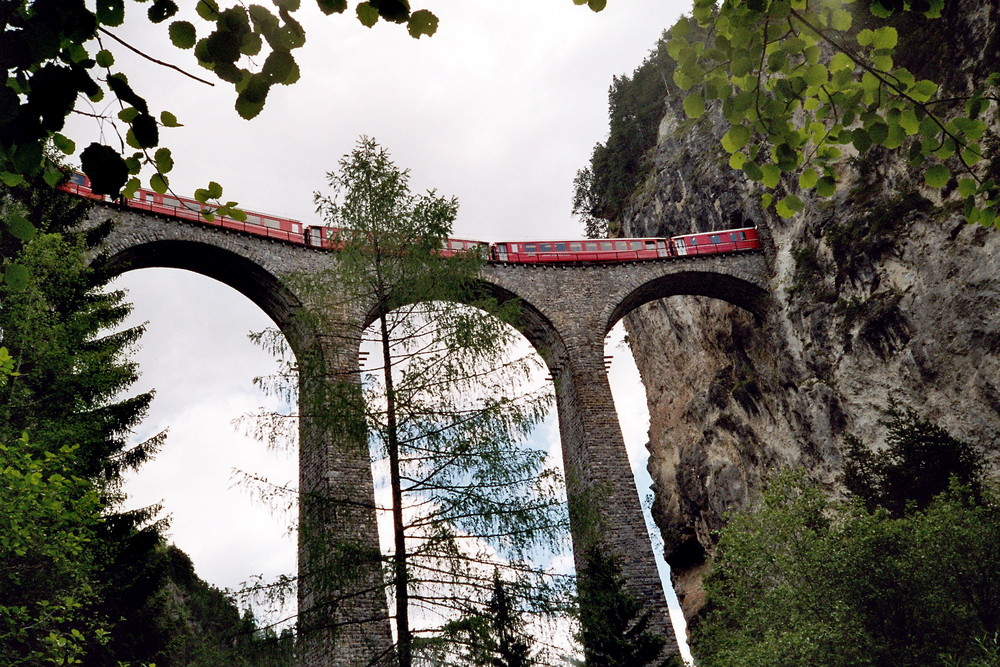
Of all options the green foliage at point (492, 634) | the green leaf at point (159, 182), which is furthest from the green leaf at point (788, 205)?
the green foliage at point (492, 634)

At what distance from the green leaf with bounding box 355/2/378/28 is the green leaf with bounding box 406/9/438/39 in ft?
0.52

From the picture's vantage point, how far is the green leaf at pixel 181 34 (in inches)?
121

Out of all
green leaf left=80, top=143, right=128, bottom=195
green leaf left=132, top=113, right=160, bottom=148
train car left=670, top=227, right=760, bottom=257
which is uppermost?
train car left=670, top=227, right=760, bottom=257

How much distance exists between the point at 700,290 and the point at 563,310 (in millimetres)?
6010

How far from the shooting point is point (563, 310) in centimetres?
2700

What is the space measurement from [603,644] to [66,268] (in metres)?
13.0

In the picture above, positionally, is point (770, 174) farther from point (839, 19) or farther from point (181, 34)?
point (181, 34)

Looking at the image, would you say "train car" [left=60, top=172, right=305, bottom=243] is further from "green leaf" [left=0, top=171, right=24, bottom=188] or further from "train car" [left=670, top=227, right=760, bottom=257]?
"green leaf" [left=0, top=171, right=24, bottom=188]

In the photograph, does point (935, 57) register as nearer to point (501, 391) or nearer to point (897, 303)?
point (897, 303)

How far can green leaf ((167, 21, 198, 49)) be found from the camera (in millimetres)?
3068

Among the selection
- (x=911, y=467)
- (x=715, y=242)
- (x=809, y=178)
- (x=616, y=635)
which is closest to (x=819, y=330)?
(x=715, y=242)

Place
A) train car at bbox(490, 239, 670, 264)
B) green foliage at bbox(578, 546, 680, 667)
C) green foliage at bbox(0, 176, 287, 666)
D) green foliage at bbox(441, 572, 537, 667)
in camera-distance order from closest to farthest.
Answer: green foliage at bbox(441, 572, 537, 667), green foliage at bbox(0, 176, 287, 666), green foliage at bbox(578, 546, 680, 667), train car at bbox(490, 239, 670, 264)

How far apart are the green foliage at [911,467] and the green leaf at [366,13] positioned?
19.5m

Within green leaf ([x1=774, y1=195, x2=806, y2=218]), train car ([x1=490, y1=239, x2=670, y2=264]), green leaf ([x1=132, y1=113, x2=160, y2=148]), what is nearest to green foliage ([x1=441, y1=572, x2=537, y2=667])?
green leaf ([x1=774, y1=195, x2=806, y2=218])
